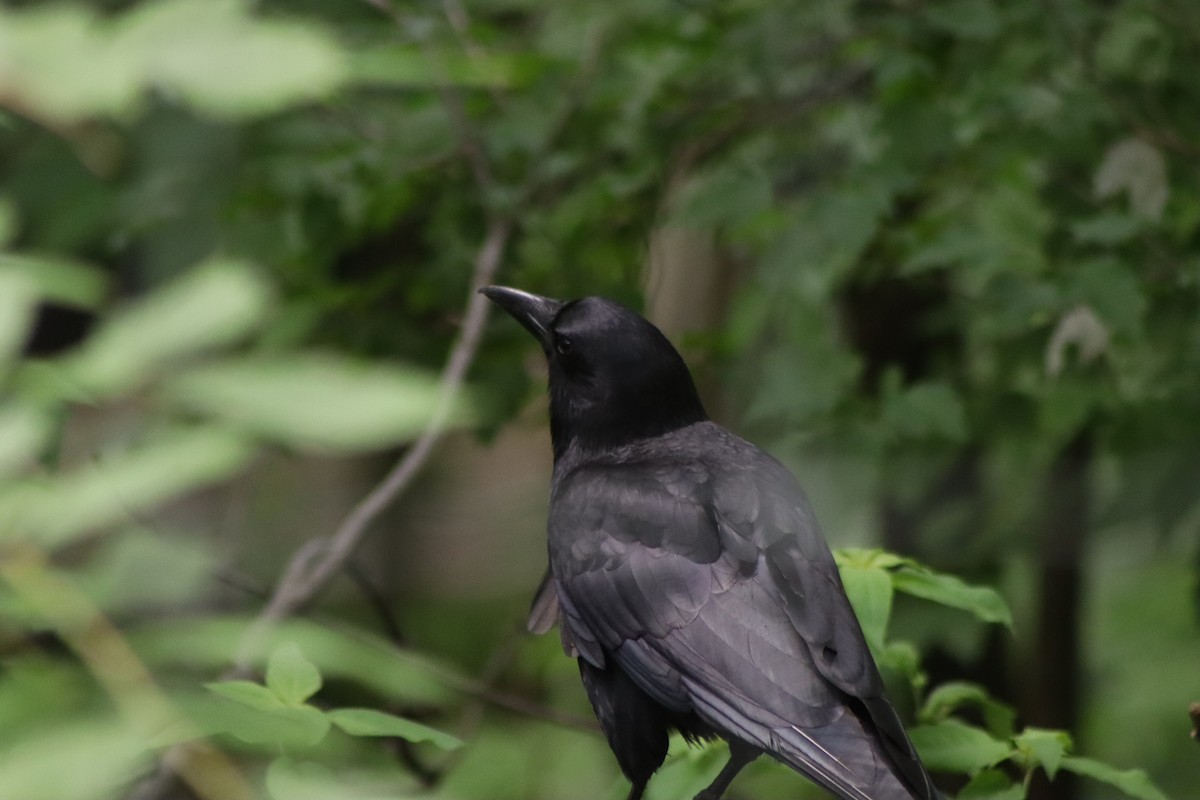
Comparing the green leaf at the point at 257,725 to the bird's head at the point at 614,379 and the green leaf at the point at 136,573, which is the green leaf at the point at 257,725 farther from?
the bird's head at the point at 614,379

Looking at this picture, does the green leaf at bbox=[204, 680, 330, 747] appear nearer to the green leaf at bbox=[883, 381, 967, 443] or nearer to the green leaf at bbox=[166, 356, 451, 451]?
the green leaf at bbox=[166, 356, 451, 451]

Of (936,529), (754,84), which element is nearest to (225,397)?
(754,84)

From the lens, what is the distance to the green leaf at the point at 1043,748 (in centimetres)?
180

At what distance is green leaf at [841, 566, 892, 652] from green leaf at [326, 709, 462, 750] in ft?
2.43

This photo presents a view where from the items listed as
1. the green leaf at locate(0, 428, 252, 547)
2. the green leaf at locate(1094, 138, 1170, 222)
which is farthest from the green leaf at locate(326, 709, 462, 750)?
the green leaf at locate(1094, 138, 1170, 222)

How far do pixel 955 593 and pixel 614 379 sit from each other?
81 cm

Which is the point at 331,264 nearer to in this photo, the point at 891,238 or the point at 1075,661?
the point at 891,238

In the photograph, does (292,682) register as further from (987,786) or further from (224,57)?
(987,786)

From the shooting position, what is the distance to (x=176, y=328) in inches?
32.0

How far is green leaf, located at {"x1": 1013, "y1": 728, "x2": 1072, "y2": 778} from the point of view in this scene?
1.80m

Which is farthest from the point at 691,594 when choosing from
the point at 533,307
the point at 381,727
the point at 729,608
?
the point at 533,307

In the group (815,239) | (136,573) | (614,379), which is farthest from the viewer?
(815,239)

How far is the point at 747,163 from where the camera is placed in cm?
363

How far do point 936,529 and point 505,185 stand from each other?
171 cm
